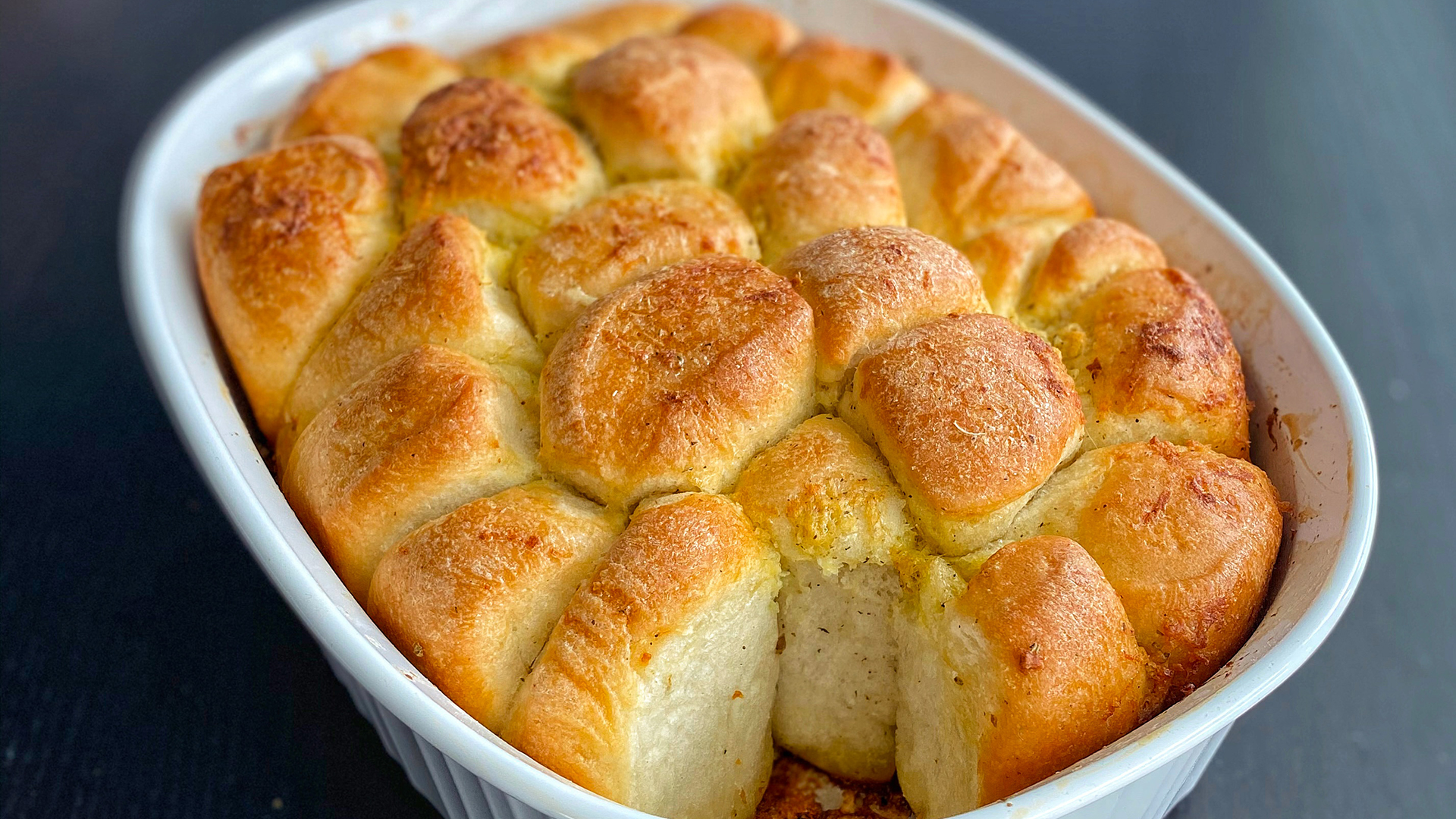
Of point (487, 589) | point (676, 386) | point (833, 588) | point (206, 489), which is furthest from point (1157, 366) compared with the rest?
point (206, 489)

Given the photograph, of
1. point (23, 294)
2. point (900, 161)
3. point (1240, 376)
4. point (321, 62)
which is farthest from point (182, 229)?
point (1240, 376)

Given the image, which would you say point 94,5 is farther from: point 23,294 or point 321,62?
→ point 321,62

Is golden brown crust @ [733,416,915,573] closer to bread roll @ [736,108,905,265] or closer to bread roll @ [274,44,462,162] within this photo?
bread roll @ [736,108,905,265]

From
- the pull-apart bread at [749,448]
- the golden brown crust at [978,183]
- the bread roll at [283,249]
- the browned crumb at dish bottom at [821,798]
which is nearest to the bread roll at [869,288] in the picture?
the pull-apart bread at [749,448]

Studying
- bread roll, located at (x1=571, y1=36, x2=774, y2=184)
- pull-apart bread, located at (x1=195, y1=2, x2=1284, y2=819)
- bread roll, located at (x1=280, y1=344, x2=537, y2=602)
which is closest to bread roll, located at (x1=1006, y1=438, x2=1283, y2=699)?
pull-apart bread, located at (x1=195, y1=2, x2=1284, y2=819)

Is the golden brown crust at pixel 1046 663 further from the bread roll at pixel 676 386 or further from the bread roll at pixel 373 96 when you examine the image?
the bread roll at pixel 373 96

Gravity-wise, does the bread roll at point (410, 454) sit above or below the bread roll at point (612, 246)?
below
